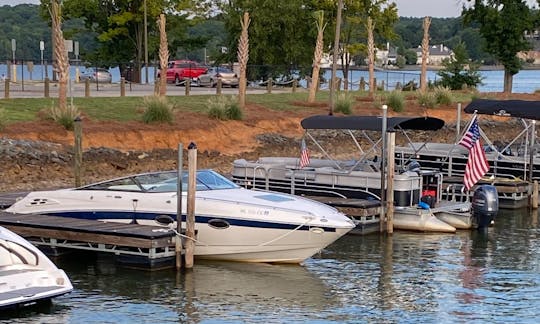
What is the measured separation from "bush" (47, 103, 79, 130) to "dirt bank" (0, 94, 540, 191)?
28 cm

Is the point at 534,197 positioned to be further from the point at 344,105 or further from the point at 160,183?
the point at 344,105

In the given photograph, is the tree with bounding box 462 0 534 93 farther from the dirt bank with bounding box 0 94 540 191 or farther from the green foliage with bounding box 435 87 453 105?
the dirt bank with bounding box 0 94 540 191

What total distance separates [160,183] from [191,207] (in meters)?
2.24

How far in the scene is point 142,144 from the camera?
3731cm

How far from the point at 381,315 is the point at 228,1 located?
197ft

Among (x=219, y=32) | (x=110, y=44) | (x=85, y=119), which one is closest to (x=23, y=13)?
(x=219, y=32)

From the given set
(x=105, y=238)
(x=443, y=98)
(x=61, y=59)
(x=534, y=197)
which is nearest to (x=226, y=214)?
(x=105, y=238)

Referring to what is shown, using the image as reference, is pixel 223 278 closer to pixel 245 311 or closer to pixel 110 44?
pixel 245 311

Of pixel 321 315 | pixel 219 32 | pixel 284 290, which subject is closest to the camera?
pixel 321 315

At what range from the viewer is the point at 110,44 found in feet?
245

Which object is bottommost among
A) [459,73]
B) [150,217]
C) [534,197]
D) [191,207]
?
[534,197]

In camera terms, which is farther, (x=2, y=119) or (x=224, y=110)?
(x=224, y=110)

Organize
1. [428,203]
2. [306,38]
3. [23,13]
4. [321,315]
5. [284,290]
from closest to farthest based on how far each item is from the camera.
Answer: [321,315], [284,290], [428,203], [306,38], [23,13]

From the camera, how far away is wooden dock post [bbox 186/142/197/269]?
2102 cm
